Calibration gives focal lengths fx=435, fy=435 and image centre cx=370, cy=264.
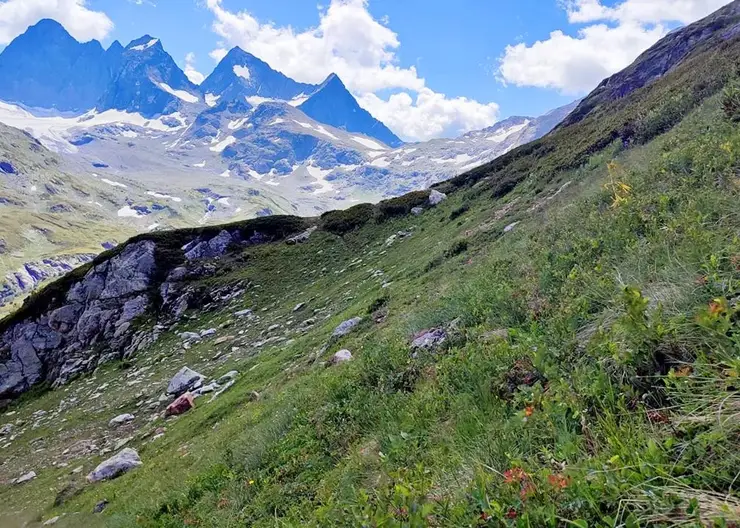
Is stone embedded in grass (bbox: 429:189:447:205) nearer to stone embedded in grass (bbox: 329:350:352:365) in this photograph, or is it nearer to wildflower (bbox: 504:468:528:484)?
stone embedded in grass (bbox: 329:350:352:365)

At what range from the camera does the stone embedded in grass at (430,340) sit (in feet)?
27.6

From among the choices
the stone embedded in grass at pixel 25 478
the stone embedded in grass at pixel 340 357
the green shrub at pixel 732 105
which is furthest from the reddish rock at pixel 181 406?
the green shrub at pixel 732 105

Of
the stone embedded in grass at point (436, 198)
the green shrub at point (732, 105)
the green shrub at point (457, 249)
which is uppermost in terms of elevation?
the stone embedded in grass at point (436, 198)

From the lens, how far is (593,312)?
611cm

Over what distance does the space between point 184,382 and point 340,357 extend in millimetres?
12714

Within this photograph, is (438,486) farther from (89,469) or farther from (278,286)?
(278,286)

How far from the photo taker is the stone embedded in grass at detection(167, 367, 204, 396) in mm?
21630

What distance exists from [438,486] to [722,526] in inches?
93.9

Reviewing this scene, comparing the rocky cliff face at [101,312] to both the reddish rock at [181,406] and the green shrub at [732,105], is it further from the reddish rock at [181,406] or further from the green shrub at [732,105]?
the green shrub at [732,105]

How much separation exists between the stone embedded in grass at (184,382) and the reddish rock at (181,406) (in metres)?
1.44

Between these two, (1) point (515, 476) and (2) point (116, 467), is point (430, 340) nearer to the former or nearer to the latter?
(1) point (515, 476)

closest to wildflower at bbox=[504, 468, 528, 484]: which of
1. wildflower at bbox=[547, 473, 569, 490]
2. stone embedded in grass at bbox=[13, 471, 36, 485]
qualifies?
wildflower at bbox=[547, 473, 569, 490]

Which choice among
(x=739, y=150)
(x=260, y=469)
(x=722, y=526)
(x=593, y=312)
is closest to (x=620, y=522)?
(x=722, y=526)

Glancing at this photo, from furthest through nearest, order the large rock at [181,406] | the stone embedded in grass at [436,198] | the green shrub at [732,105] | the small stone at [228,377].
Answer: the stone embedded in grass at [436,198]
the small stone at [228,377]
the large rock at [181,406]
the green shrub at [732,105]
